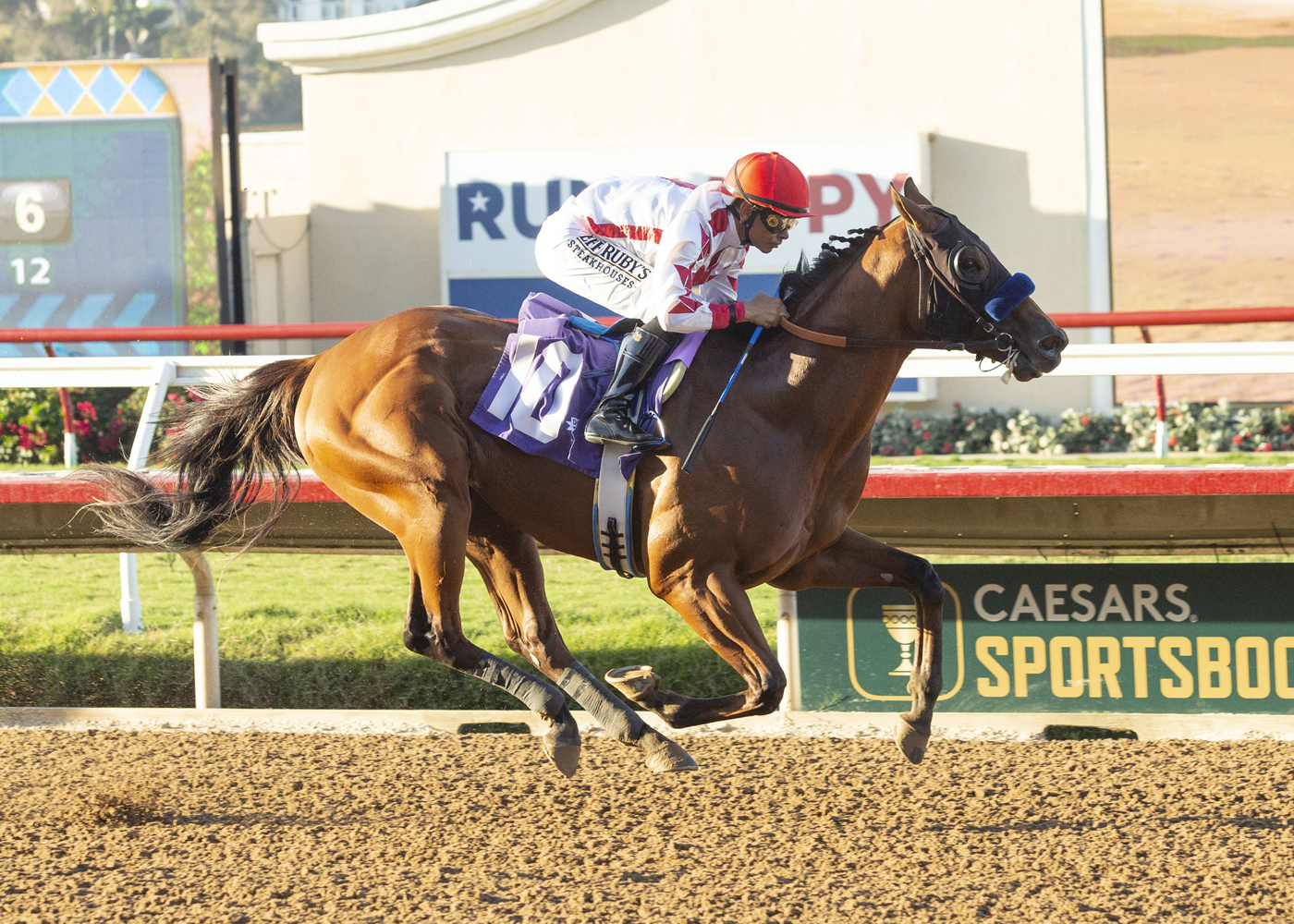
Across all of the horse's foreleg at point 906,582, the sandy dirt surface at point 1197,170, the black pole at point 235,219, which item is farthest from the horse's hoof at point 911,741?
the black pole at point 235,219

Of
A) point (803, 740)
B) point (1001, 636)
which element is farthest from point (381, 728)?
point (1001, 636)

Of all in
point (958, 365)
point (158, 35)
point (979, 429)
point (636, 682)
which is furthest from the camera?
point (158, 35)

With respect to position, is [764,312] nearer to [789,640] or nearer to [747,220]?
[747,220]

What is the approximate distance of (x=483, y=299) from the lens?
11539 millimetres

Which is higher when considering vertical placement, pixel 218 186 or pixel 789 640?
pixel 218 186

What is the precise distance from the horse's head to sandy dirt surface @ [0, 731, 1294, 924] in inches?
44.2

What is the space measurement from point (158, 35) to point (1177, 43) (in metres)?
55.9

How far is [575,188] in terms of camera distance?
11500 mm

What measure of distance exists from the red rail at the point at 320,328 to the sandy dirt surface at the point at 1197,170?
7.42 meters

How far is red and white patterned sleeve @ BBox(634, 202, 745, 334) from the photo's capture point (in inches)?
120

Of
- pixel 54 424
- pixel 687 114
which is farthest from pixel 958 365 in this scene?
pixel 54 424

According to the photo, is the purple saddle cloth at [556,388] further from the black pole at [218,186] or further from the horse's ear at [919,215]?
the black pole at [218,186]

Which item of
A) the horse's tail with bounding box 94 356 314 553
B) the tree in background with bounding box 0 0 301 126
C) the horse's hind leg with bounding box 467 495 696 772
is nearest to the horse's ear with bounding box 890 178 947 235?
the horse's hind leg with bounding box 467 495 696 772

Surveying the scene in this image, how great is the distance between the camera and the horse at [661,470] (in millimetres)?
3064
